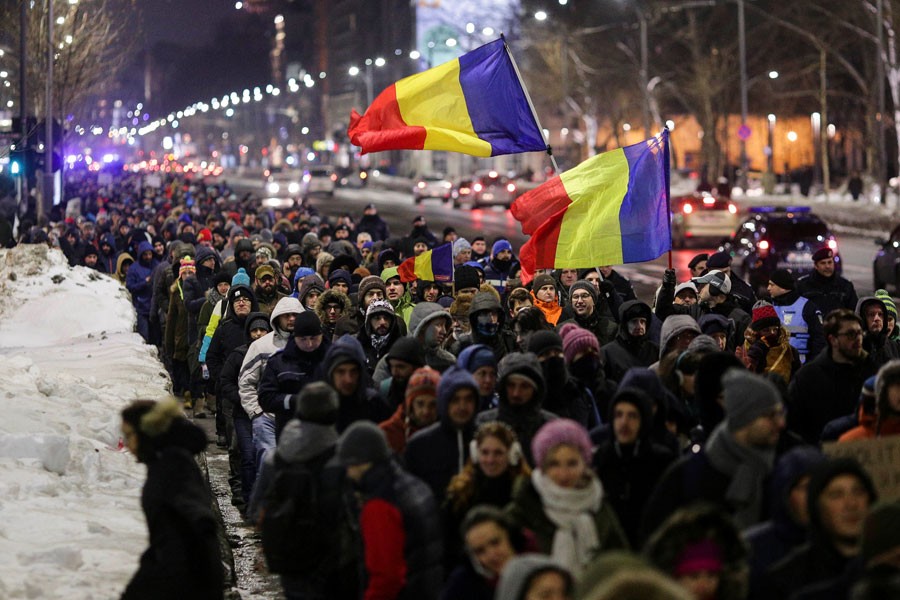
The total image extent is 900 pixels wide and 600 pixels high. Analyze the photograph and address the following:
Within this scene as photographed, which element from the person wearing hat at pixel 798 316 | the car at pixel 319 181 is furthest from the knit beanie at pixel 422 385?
the car at pixel 319 181

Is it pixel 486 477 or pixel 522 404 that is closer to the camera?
pixel 486 477

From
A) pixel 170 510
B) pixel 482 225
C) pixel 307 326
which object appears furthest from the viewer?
pixel 482 225

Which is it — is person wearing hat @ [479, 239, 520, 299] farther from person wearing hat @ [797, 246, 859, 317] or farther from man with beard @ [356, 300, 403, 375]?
man with beard @ [356, 300, 403, 375]

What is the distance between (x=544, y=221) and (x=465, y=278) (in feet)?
4.40

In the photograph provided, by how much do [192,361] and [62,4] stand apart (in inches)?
1564

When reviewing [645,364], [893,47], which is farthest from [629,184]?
[893,47]

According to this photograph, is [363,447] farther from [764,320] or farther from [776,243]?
[776,243]

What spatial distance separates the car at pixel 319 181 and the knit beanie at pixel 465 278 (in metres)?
68.9

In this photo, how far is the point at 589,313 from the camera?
11.5 m

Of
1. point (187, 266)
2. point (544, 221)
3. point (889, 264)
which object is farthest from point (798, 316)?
point (889, 264)

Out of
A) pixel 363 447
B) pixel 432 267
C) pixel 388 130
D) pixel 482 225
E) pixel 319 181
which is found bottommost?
pixel 363 447

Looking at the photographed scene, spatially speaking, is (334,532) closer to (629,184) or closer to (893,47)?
(629,184)

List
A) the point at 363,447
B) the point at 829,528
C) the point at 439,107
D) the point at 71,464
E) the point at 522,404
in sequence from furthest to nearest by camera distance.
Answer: the point at 439,107 → the point at 71,464 → the point at 522,404 → the point at 363,447 → the point at 829,528

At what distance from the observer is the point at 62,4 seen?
5325cm
